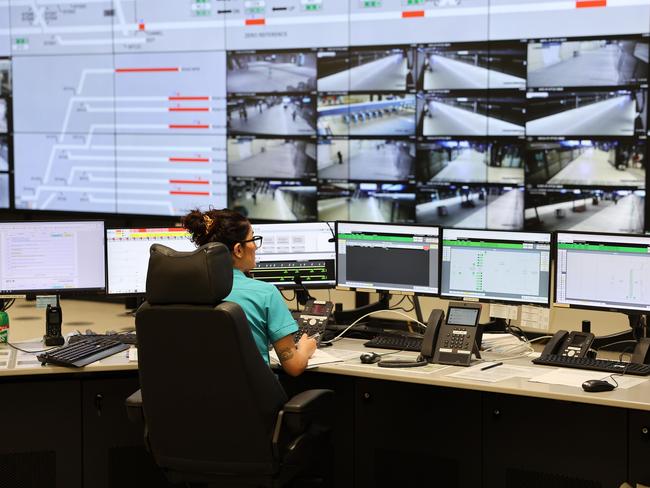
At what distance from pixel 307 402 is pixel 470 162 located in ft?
7.23

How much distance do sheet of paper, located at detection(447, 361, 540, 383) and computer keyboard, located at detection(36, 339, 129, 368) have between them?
1267 mm

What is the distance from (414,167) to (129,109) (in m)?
1.81

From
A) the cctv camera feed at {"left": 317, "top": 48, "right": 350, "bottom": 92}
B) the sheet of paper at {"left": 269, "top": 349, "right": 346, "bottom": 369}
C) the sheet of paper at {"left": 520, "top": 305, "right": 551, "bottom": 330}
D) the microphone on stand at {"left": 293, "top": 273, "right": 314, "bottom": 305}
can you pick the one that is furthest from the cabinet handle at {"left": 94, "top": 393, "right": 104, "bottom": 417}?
the cctv camera feed at {"left": 317, "top": 48, "right": 350, "bottom": 92}

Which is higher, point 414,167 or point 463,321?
point 414,167

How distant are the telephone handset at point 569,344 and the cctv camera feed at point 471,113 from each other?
137 cm

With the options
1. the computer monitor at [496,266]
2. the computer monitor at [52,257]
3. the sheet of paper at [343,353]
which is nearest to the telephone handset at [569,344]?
the computer monitor at [496,266]

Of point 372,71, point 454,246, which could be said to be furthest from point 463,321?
point 372,71

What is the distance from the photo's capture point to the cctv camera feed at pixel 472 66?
15.3ft

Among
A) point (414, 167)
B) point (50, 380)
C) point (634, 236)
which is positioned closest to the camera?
point (634, 236)

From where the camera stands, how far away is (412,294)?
3.89m

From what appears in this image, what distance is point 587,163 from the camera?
4555mm

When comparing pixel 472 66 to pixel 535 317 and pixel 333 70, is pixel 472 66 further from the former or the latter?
pixel 535 317

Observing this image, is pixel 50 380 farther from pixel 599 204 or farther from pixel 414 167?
pixel 599 204

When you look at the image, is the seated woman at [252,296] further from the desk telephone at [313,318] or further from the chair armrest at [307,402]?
the desk telephone at [313,318]
